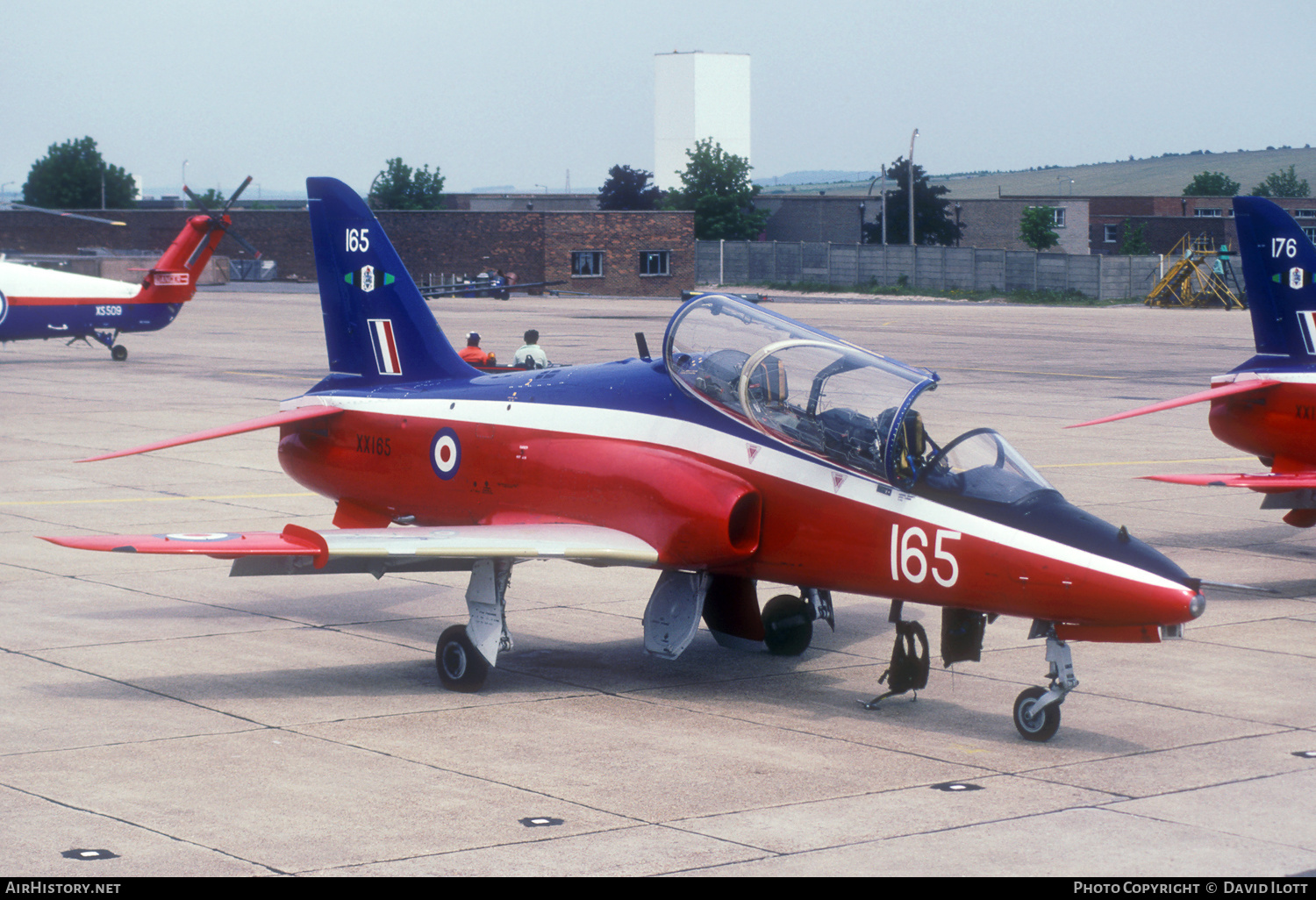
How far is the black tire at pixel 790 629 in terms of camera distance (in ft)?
41.8

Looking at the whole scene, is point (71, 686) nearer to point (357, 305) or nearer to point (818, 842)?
point (357, 305)

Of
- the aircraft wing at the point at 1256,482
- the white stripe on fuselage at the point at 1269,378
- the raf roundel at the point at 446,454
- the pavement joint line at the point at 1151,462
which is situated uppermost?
the white stripe on fuselage at the point at 1269,378

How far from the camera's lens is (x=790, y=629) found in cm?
1273

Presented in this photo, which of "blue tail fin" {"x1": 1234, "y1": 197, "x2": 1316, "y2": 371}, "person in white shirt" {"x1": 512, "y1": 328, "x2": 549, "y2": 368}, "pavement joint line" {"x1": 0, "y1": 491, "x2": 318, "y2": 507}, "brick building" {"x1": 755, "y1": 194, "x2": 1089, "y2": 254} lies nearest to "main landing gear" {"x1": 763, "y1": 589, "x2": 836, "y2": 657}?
"blue tail fin" {"x1": 1234, "y1": 197, "x2": 1316, "y2": 371}

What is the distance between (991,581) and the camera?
9883 mm

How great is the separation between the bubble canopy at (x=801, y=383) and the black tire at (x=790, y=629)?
7.65 feet

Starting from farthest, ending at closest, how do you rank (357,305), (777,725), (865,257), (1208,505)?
(865,257), (1208,505), (357,305), (777,725)

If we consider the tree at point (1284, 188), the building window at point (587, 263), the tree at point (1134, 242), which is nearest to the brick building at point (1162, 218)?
the tree at point (1134, 242)

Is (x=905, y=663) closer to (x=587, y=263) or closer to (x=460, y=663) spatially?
(x=460, y=663)

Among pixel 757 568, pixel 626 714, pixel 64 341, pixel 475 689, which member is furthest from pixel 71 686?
pixel 64 341

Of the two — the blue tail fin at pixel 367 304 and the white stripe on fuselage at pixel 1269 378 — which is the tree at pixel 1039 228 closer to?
the white stripe on fuselage at pixel 1269 378

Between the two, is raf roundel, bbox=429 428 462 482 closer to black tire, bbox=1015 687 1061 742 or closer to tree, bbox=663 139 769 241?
black tire, bbox=1015 687 1061 742

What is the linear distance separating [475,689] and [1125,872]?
5422 millimetres

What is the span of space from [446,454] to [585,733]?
3.21 metres
